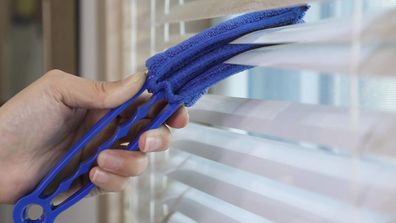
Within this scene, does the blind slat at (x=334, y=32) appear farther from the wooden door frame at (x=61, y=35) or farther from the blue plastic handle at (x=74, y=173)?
the wooden door frame at (x=61, y=35)

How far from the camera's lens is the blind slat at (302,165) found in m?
0.39

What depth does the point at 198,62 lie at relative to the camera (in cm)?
51

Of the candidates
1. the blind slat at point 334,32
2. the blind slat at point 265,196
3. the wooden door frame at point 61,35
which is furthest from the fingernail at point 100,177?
the wooden door frame at point 61,35

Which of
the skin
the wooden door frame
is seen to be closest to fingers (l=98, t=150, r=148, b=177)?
the skin

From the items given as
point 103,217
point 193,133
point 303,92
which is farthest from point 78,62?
point 303,92

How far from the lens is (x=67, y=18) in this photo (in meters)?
1.05

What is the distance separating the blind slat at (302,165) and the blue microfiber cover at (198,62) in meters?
0.09

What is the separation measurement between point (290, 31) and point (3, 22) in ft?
2.64

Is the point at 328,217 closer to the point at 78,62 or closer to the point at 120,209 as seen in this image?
the point at 120,209

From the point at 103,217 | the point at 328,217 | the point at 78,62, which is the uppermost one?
the point at 78,62

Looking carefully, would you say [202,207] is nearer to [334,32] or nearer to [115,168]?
[115,168]

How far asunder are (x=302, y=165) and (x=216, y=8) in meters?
0.20

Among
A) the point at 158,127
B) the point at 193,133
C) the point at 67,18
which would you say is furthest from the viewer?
the point at 67,18

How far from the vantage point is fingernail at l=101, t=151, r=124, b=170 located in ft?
1.93
